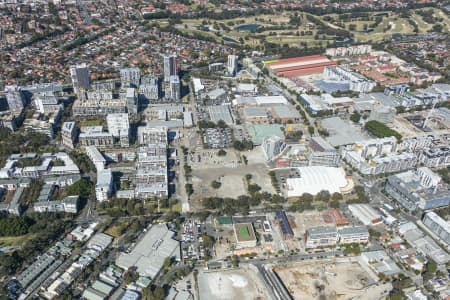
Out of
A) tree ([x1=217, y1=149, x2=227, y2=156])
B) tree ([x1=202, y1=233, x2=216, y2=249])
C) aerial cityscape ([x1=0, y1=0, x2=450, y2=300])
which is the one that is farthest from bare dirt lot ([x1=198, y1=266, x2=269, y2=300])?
tree ([x1=217, y1=149, x2=227, y2=156])

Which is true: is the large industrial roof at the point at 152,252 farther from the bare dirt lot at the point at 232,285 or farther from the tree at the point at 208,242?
the bare dirt lot at the point at 232,285

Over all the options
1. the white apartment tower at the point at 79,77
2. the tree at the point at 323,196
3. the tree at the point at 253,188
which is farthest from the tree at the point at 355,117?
the white apartment tower at the point at 79,77

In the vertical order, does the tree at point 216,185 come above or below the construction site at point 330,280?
above

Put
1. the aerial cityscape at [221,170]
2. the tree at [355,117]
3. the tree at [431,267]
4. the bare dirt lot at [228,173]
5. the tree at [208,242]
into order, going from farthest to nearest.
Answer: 1. the tree at [355,117]
2. the bare dirt lot at [228,173]
3. the tree at [208,242]
4. the tree at [431,267]
5. the aerial cityscape at [221,170]

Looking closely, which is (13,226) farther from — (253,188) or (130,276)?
(253,188)

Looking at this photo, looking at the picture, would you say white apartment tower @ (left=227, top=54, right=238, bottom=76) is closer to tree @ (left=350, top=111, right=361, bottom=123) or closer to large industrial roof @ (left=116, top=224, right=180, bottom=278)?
tree @ (left=350, top=111, right=361, bottom=123)

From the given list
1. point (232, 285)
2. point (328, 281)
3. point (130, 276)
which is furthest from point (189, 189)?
point (328, 281)
